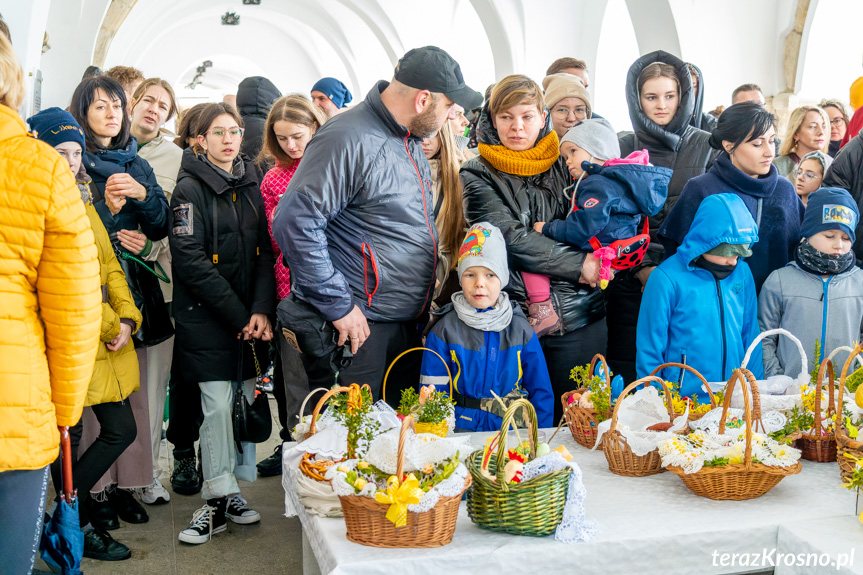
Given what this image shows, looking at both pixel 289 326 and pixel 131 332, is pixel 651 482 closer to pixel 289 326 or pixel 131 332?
pixel 289 326

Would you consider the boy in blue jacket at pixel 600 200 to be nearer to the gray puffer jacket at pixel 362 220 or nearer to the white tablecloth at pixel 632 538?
the gray puffer jacket at pixel 362 220

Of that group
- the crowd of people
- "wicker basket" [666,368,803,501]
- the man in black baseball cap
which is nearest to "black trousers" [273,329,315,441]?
the crowd of people

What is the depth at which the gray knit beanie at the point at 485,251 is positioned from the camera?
3.19 meters

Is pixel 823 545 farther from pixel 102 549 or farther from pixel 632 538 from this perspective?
pixel 102 549

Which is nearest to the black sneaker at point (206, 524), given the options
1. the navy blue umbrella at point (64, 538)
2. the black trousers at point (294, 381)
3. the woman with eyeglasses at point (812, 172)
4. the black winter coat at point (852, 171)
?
the black trousers at point (294, 381)

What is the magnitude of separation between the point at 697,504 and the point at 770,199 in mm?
2009

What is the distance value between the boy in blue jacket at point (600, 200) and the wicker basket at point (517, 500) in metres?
1.43

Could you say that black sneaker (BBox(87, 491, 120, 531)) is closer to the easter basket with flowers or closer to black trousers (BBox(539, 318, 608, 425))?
black trousers (BBox(539, 318, 608, 425))

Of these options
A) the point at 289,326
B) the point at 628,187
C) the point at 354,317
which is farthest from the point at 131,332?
the point at 628,187

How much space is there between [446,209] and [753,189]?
143 cm

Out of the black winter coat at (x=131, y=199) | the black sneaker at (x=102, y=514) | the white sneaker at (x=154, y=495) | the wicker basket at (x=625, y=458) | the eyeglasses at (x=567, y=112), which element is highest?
the eyeglasses at (x=567, y=112)

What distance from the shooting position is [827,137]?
16.7 feet

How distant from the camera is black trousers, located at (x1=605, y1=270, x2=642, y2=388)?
149 inches

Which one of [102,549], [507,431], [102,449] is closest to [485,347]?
[507,431]
